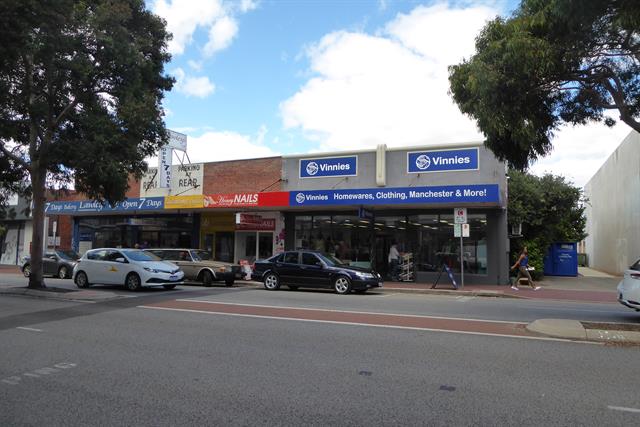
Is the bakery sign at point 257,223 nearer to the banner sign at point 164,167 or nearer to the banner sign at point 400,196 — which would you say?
the banner sign at point 400,196

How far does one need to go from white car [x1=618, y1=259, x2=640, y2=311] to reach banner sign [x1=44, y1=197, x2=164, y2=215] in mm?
20855

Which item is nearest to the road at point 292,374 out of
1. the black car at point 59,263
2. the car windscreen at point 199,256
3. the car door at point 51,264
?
the car windscreen at point 199,256

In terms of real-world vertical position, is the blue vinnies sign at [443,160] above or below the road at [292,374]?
above

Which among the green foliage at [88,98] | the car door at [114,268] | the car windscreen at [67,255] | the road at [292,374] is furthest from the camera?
the car windscreen at [67,255]

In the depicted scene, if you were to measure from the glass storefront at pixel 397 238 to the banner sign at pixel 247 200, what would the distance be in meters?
2.81

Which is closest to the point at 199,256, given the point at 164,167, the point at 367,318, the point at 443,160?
the point at 164,167

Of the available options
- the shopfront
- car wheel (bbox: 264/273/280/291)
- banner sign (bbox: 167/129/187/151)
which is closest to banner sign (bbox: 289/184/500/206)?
the shopfront

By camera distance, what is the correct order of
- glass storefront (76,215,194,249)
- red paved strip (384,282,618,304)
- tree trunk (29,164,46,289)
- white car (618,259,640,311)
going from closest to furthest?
white car (618,259,640,311) < tree trunk (29,164,46,289) < red paved strip (384,282,618,304) < glass storefront (76,215,194,249)

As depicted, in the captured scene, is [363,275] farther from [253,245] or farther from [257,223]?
[253,245]

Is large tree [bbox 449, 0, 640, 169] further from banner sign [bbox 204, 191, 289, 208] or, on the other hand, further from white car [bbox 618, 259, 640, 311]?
banner sign [bbox 204, 191, 289, 208]

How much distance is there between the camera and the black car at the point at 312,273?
17.9 meters

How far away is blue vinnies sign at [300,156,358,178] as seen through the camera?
943 inches

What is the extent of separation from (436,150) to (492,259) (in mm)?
5183

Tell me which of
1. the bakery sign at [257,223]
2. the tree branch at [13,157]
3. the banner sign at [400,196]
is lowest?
the bakery sign at [257,223]
